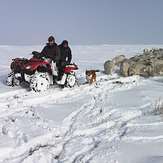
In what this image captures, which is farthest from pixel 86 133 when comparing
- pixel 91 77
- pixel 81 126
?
pixel 91 77

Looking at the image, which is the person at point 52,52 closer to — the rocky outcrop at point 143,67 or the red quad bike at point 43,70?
the red quad bike at point 43,70

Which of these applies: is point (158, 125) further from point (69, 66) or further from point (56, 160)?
point (69, 66)

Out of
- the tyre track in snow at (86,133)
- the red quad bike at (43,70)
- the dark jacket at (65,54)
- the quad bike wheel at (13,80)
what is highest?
the dark jacket at (65,54)

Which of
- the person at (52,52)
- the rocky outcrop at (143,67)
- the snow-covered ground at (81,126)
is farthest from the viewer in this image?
the rocky outcrop at (143,67)

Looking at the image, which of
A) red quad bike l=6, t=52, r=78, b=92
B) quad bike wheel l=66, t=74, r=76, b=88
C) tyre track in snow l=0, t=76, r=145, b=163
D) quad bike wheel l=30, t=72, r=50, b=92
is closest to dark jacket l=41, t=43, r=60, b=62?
red quad bike l=6, t=52, r=78, b=92

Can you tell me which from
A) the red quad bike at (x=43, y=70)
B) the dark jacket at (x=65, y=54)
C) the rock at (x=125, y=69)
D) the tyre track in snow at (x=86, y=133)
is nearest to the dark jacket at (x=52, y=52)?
the red quad bike at (x=43, y=70)

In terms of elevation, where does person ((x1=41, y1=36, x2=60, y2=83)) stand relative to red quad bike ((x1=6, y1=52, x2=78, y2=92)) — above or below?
above

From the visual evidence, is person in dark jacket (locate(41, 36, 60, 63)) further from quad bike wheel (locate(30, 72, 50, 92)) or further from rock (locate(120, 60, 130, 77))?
rock (locate(120, 60, 130, 77))

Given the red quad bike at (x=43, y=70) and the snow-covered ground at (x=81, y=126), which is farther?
the red quad bike at (x=43, y=70)

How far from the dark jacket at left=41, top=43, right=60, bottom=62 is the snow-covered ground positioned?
3.67ft

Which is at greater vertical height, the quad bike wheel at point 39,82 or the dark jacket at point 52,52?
the dark jacket at point 52,52

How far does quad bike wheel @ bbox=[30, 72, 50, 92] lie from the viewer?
472 inches

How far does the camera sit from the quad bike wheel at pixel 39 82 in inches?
472

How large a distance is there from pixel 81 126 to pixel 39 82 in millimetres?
4113
